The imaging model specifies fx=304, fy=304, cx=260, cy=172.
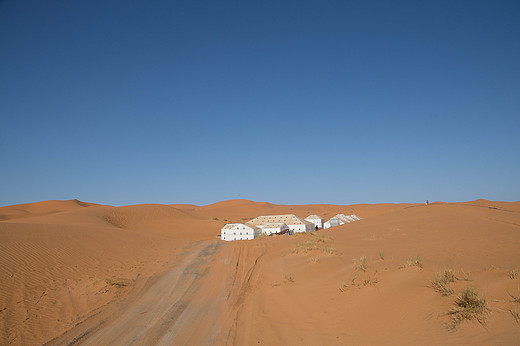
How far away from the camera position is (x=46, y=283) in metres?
12.2

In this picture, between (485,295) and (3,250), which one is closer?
(485,295)

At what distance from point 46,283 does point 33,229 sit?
37.5 ft

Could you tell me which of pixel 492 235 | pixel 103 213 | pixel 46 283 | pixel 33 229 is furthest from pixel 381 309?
pixel 103 213

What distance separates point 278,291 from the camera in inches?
392

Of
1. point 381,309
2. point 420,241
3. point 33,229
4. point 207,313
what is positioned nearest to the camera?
point 381,309

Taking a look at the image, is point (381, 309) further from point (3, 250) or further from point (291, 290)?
point (3, 250)

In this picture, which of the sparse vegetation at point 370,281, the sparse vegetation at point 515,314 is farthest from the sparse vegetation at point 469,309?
the sparse vegetation at point 370,281

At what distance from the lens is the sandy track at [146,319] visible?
22.6 feet

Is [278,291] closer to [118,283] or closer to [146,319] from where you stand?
[146,319]

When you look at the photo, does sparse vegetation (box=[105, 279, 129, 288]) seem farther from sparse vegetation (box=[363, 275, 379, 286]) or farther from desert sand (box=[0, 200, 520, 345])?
Result: sparse vegetation (box=[363, 275, 379, 286])

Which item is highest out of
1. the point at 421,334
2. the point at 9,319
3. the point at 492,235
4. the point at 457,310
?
the point at 492,235

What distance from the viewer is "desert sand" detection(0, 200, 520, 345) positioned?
563 centimetres

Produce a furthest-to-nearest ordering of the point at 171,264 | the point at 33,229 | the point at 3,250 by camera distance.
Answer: the point at 33,229, the point at 171,264, the point at 3,250

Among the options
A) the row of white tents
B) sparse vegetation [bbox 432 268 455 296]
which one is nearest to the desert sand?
sparse vegetation [bbox 432 268 455 296]
